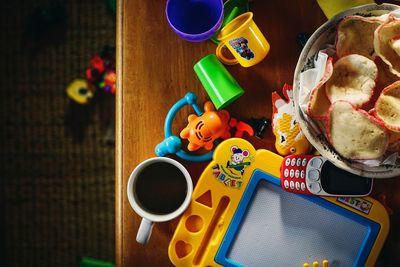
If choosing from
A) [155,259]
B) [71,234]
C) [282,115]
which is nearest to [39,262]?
[71,234]

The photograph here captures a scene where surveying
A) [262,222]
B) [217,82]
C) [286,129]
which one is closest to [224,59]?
[217,82]

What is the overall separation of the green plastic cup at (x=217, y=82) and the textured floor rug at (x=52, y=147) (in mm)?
683

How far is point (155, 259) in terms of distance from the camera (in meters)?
0.86

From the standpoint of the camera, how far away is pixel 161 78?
2.81 feet

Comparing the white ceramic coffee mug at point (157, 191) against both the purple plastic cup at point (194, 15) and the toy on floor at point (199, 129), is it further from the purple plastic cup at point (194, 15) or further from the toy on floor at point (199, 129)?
the purple plastic cup at point (194, 15)

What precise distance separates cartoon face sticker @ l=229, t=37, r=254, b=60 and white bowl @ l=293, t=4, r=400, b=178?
93 millimetres

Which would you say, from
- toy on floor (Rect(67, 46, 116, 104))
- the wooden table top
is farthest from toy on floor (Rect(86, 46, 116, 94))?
the wooden table top

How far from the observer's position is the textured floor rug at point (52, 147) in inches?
56.6

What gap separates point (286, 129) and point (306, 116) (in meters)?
0.09

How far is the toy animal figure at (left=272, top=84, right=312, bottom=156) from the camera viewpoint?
81cm

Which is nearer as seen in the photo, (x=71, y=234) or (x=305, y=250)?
(x=305, y=250)

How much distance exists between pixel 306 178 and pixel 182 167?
0.66 feet

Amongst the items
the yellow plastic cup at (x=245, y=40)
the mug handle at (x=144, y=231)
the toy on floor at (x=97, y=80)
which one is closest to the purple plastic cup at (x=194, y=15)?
the yellow plastic cup at (x=245, y=40)

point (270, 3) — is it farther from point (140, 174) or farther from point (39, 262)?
point (39, 262)
